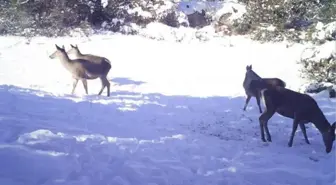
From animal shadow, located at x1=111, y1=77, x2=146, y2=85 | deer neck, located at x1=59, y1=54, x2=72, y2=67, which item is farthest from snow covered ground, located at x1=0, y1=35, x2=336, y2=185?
deer neck, located at x1=59, y1=54, x2=72, y2=67

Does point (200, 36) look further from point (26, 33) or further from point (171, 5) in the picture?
point (26, 33)

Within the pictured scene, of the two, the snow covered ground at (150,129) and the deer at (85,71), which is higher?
the deer at (85,71)

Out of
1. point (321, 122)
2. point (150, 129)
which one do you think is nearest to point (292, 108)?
point (321, 122)

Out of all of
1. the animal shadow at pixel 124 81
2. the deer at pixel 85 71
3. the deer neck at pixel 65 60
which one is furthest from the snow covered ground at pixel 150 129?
the deer neck at pixel 65 60

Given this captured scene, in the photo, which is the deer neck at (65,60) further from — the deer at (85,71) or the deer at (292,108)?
the deer at (292,108)

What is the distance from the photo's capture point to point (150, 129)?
9695 millimetres

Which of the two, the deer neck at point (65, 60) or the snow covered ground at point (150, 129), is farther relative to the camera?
the deer neck at point (65, 60)

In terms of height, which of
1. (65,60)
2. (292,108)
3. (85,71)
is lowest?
(292,108)

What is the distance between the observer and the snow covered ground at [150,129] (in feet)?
23.0

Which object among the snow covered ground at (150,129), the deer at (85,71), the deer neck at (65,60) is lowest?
the snow covered ground at (150,129)

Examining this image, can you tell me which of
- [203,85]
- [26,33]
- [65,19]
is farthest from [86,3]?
[203,85]

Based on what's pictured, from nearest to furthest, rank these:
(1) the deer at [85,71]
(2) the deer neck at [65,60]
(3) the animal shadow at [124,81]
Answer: (1) the deer at [85,71] → (2) the deer neck at [65,60] → (3) the animal shadow at [124,81]

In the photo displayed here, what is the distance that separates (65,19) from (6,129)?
16.6 metres

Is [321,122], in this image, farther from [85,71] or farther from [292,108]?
[85,71]
